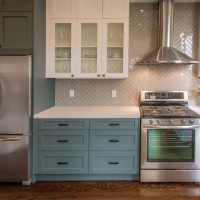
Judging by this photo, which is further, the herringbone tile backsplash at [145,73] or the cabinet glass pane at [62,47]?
the herringbone tile backsplash at [145,73]

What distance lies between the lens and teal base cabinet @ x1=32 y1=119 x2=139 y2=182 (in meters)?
3.48

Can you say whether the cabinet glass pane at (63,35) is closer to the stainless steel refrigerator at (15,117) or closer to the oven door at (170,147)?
the stainless steel refrigerator at (15,117)

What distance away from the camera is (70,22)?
3.85 meters

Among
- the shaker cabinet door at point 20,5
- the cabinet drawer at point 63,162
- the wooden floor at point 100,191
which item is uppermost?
the shaker cabinet door at point 20,5

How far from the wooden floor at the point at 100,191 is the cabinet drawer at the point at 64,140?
44 centimetres

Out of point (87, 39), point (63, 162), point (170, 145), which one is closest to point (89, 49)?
point (87, 39)

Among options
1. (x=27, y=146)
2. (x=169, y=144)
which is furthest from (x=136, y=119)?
(x=27, y=146)

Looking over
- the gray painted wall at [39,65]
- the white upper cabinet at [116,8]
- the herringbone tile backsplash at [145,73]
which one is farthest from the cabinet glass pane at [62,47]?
the white upper cabinet at [116,8]

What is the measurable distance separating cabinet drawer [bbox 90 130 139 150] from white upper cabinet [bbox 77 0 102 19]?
1.53 meters

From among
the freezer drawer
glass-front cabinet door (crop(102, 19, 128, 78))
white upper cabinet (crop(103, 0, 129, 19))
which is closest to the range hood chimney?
glass-front cabinet door (crop(102, 19, 128, 78))

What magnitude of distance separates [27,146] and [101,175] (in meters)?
0.97

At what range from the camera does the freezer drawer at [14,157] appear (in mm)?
3328

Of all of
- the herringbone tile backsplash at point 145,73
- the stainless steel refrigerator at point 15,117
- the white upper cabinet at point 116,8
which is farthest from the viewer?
the herringbone tile backsplash at point 145,73

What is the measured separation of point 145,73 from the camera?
425cm
